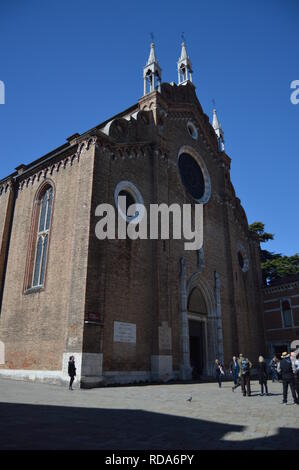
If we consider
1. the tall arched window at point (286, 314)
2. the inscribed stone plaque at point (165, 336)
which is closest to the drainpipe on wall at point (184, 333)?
the inscribed stone plaque at point (165, 336)

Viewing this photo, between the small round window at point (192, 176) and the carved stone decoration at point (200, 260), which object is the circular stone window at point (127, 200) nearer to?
the carved stone decoration at point (200, 260)

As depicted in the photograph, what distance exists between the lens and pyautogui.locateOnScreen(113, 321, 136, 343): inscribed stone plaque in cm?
1572

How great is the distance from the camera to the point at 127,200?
18.9 m

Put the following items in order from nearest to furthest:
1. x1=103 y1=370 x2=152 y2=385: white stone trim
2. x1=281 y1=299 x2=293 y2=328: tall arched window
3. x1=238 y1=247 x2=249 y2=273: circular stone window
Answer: x1=103 y1=370 x2=152 y2=385: white stone trim → x1=238 y1=247 x2=249 y2=273: circular stone window → x1=281 y1=299 x2=293 y2=328: tall arched window

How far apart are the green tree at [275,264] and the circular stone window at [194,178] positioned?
51.4 ft

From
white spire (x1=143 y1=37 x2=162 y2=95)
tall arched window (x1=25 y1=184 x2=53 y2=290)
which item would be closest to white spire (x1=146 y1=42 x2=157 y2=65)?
white spire (x1=143 y1=37 x2=162 y2=95)

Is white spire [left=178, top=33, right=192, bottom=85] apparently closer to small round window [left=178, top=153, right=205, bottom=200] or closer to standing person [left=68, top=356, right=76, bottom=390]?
small round window [left=178, top=153, right=205, bottom=200]

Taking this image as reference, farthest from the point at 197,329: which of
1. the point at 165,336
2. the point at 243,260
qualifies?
the point at 243,260

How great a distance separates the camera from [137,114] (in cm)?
2122

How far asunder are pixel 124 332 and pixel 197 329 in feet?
24.7

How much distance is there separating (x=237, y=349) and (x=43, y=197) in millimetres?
15941

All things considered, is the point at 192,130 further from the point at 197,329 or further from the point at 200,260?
the point at 197,329

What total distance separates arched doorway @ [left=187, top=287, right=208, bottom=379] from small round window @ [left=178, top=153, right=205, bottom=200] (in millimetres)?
7209

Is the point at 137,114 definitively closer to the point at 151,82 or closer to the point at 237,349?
the point at 151,82
